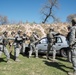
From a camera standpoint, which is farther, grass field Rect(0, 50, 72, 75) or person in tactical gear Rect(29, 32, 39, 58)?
person in tactical gear Rect(29, 32, 39, 58)

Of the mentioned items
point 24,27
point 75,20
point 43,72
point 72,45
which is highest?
point 24,27

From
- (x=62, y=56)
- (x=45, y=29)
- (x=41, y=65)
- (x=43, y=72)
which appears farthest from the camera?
(x=45, y=29)

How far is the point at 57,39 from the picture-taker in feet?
47.0

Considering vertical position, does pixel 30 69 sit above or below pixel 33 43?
below

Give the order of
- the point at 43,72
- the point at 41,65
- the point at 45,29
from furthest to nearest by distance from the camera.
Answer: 1. the point at 45,29
2. the point at 41,65
3. the point at 43,72

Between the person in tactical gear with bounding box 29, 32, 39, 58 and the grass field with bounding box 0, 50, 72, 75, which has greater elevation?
the person in tactical gear with bounding box 29, 32, 39, 58

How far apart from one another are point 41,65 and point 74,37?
10.2 feet

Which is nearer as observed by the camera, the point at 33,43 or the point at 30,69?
the point at 30,69

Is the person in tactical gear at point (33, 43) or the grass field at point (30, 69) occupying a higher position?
the person in tactical gear at point (33, 43)

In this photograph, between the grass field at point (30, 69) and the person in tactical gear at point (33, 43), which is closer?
the grass field at point (30, 69)

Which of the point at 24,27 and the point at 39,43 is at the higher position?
the point at 24,27

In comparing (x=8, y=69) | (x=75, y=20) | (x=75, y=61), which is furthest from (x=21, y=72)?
(x=75, y=20)

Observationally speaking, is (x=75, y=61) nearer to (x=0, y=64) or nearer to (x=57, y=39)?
(x=0, y=64)

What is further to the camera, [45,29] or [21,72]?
[45,29]
